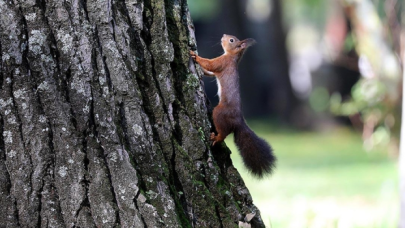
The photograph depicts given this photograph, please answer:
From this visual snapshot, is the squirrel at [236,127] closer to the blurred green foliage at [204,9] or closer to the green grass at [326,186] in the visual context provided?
the green grass at [326,186]

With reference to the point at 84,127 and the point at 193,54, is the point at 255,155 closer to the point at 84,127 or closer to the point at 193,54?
the point at 193,54

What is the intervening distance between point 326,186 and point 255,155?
4997 millimetres

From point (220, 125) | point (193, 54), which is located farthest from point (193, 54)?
point (220, 125)

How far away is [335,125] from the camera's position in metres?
16.4

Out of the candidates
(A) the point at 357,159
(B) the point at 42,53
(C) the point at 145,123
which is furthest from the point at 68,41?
(A) the point at 357,159

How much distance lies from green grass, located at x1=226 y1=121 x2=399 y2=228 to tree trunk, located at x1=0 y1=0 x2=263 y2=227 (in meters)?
0.94

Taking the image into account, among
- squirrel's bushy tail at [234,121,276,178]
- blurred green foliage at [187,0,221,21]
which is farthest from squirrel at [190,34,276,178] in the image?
blurred green foliage at [187,0,221,21]

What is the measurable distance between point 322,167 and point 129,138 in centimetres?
793

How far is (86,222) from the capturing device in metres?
2.19

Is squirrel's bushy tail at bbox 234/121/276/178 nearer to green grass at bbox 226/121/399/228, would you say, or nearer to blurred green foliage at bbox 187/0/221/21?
green grass at bbox 226/121/399/228

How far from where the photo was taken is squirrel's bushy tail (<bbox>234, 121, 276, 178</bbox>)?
10.6 ft

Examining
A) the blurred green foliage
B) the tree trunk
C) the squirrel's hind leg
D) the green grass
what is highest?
the blurred green foliage

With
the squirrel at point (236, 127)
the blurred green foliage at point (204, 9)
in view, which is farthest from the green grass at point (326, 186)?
the blurred green foliage at point (204, 9)

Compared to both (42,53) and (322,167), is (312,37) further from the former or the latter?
(42,53)
